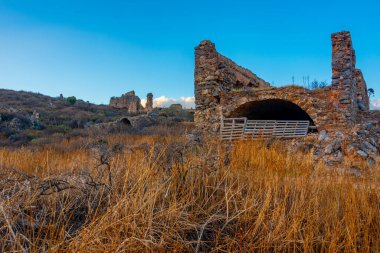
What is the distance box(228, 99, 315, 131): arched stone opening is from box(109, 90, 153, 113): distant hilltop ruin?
71.9ft

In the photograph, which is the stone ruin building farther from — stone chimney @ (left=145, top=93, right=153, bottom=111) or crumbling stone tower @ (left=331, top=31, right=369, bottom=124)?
stone chimney @ (left=145, top=93, right=153, bottom=111)

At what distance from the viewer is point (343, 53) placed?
10.3m

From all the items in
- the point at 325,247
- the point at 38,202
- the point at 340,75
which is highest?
the point at 340,75

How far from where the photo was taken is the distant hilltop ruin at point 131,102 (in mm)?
34469

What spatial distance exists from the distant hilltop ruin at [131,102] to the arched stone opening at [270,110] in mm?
21929

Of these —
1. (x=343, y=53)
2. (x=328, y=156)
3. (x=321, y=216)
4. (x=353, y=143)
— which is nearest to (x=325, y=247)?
(x=321, y=216)

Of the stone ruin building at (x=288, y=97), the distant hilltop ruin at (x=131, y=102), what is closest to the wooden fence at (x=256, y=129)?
the stone ruin building at (x=288, y=97)

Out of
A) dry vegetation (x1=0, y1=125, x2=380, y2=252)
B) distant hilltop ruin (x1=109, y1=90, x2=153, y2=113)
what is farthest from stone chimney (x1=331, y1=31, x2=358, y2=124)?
distant hilltop ruin (x1=109, y1=90, x2=153, y2=113)

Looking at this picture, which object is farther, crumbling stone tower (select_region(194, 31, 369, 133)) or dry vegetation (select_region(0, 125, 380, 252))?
crumbling stone tower (select_region(194, 31, 369, 133))

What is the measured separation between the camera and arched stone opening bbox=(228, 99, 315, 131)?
38.9 feet

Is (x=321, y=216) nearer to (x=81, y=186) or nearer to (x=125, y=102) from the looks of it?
(x=81, y=186)

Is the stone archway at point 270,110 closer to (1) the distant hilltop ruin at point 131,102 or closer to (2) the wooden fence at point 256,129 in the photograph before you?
(2) the wooden fence at point 256,129

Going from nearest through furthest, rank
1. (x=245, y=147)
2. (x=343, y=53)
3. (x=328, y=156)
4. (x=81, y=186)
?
(x=81, y=186) < (x=245, y=147) < (x=328, y=156) < (x=343, y=53)

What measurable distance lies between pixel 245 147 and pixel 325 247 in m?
2.84
